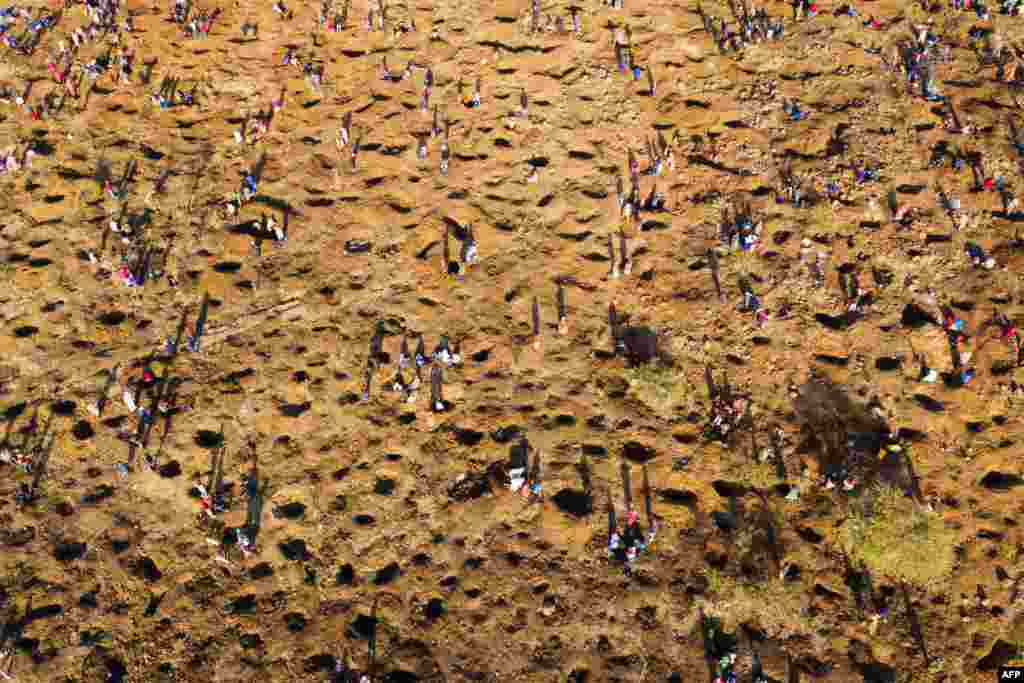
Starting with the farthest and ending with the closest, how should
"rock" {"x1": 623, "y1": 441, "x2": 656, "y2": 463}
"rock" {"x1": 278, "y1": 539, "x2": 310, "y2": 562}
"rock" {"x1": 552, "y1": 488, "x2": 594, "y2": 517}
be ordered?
1. "rock" {"x1": 623, "y1": 441, "x2": 656, "y2": 463}
2. "rock" {"x1": 552, "y1": 488, "x2": 594, "y2": 517}
3. "rock" {"x1": 278, "y1": 539, "x2": 310, "y2": 562}

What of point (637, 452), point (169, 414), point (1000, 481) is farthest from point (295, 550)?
point (1000, 481)

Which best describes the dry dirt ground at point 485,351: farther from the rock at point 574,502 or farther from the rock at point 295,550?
the rock at point 574,502

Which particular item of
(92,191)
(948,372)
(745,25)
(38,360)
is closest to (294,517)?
(38,360)

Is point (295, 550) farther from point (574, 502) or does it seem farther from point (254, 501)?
point (574, 502)

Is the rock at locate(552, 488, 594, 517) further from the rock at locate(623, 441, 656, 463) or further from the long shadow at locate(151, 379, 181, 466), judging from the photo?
the long shadow at locate(151, 379, 181, 466)

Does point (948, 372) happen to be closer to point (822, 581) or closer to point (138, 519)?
point (822, 581)

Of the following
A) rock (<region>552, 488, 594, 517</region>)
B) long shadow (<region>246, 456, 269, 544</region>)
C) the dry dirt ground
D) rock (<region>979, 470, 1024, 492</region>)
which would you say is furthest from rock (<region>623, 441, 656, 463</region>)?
long shadow (<region>246, 456, 269, 544</region>)

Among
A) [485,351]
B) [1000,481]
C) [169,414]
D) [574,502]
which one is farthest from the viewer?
[485,351]

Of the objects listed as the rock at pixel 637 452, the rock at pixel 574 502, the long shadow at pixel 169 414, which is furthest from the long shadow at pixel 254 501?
the rock at pixel 637 452

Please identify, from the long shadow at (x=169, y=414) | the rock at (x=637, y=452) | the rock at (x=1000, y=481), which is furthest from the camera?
the long shadow at (x=169, y=414)
